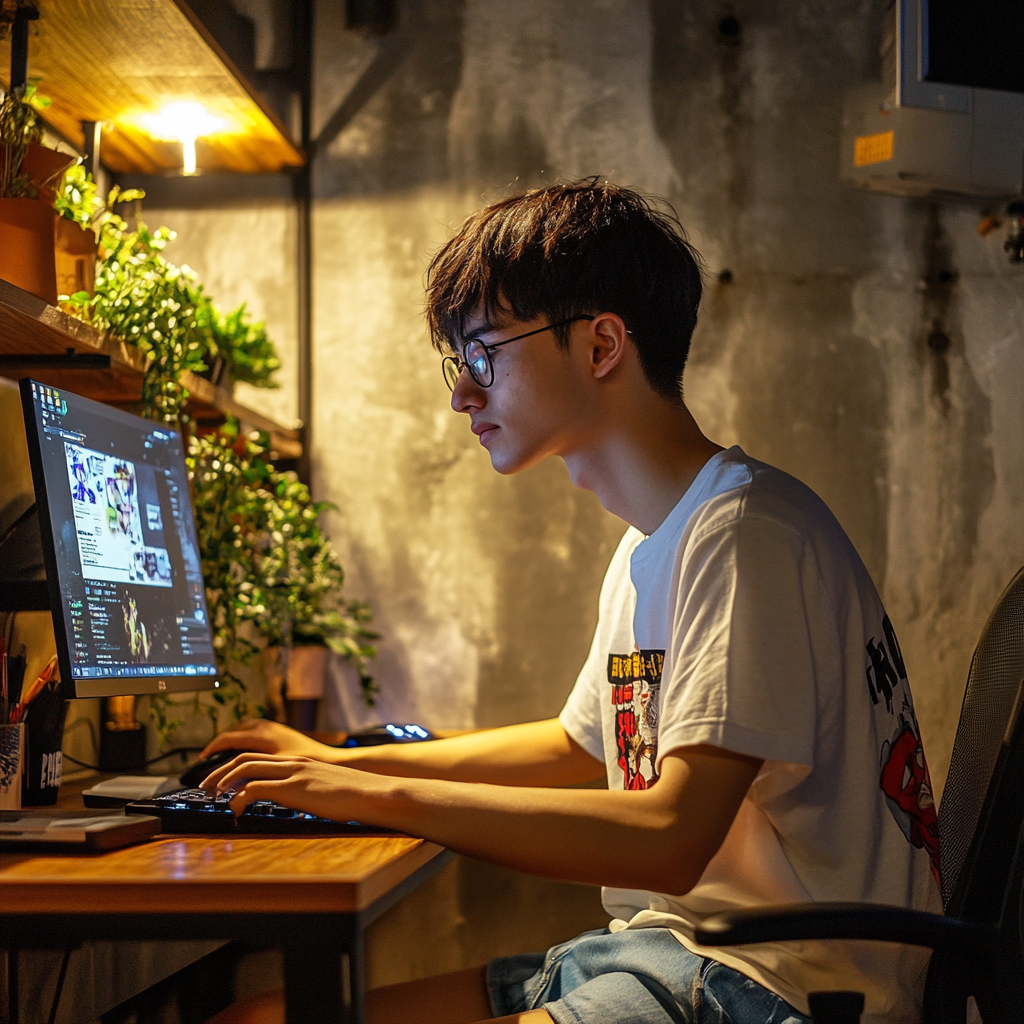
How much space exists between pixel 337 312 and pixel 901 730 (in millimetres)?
2216

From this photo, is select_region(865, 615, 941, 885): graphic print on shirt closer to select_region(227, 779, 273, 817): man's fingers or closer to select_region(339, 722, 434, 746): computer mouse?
select_region(227, 779, 273, 817): man's fingers

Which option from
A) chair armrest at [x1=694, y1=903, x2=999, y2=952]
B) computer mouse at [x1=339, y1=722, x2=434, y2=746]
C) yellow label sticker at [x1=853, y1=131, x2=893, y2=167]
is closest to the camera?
chair armrest at [x1=694, y1=903, x2=999, y2=952]

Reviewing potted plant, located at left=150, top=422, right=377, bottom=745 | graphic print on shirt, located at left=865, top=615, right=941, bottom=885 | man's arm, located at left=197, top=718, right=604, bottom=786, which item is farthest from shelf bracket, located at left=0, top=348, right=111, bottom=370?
graphic print on shirt, located at left=865, top=615, right=941, bottom=885

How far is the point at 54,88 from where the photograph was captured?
2227mm

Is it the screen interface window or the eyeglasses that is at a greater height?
the eyeglasses

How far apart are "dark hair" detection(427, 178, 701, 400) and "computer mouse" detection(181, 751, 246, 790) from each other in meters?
0.73

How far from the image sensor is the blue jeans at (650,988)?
38.3 inches

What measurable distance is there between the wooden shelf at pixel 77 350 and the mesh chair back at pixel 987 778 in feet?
4.35

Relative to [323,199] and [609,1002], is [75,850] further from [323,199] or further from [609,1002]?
[323,199]

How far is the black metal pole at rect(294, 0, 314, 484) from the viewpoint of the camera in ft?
9.52

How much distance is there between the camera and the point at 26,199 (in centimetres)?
158

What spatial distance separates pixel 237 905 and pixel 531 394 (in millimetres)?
693

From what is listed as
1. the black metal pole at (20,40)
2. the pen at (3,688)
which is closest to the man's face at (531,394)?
the pen at (3,688)

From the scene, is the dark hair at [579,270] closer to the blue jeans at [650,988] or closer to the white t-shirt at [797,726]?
the white t-shirt at [797,726]
